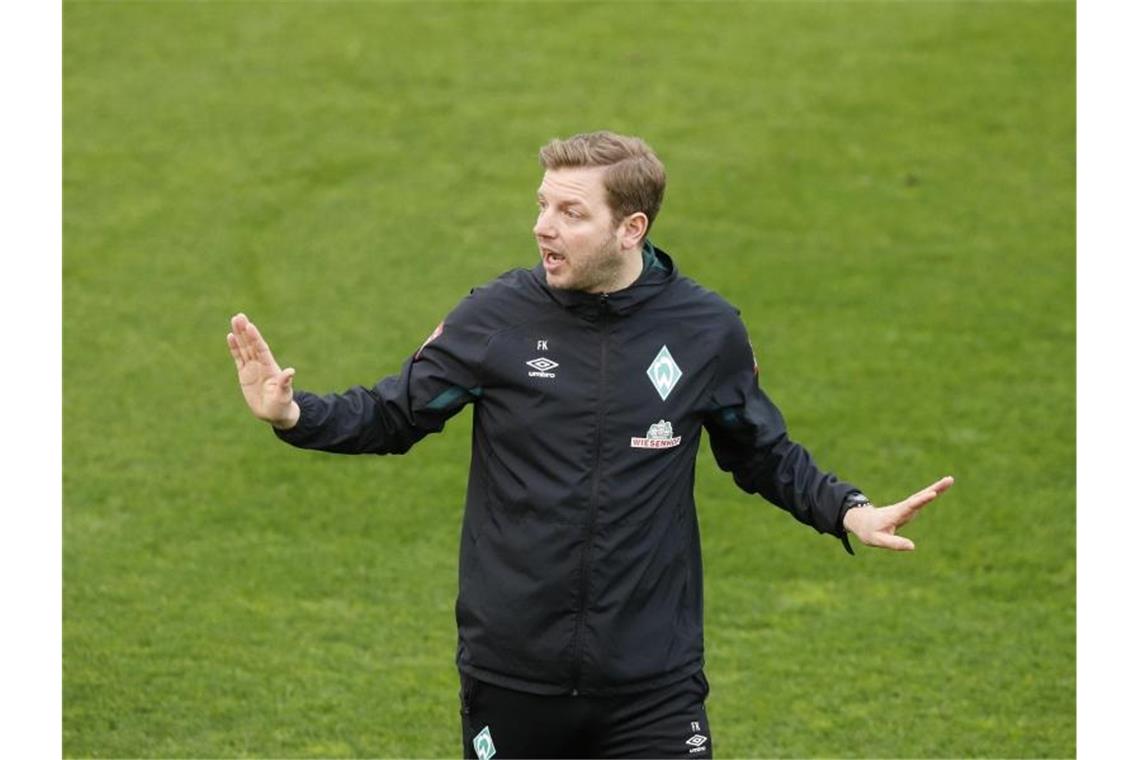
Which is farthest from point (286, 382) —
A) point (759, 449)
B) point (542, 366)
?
point (759, 449)

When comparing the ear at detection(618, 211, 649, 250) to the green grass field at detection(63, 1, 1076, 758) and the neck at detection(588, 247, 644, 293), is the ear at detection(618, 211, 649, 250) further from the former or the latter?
the green grass field at detection(63, 1, 1076, 758)

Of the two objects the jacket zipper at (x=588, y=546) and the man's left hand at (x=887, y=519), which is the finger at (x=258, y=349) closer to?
the jacket zipper at (x=588, y=546)

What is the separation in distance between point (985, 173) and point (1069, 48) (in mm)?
2013

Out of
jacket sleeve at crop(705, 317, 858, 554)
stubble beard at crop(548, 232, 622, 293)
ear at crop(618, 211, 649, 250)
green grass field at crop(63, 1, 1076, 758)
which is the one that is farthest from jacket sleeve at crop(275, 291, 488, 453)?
green grass field at crop(63, 1, 1076, 758)

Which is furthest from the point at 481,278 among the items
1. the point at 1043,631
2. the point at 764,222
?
the point at 1043,631

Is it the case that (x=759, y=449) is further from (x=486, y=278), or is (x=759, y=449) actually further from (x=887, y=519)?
(x=486, y=278)

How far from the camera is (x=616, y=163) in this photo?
14.7ft

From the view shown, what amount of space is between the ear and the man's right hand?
84cm

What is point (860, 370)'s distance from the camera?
10219mm

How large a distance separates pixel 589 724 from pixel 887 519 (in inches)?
34.4

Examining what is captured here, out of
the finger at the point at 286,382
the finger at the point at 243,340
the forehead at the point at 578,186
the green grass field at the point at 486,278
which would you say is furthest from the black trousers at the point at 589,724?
the green grass field at the point at 486,278

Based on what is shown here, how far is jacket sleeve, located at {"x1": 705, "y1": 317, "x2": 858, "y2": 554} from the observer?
15.2 feet

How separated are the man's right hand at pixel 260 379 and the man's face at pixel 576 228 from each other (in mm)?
673

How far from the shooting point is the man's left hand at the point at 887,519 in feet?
14.9
